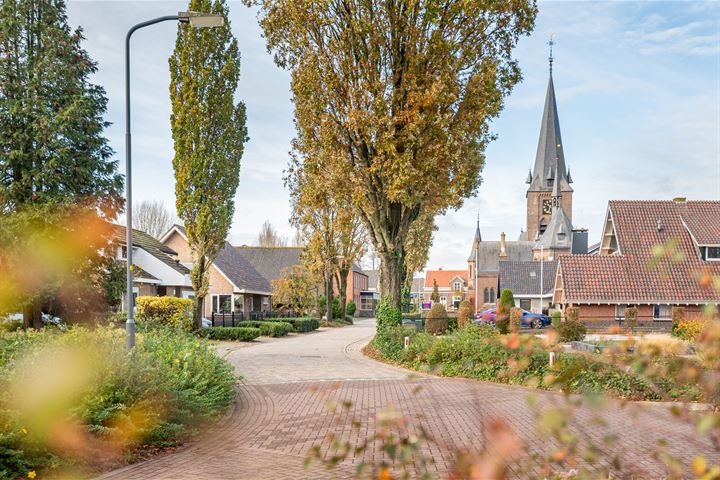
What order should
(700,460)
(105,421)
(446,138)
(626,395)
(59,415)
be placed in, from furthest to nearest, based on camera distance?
1. (446,138)
2. (626,395)
3. (105,421)
4. (59,415)
5. (700,460)

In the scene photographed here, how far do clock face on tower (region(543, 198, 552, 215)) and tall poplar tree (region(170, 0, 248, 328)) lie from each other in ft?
229

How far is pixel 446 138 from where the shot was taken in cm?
1917

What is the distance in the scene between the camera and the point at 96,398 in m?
7.40

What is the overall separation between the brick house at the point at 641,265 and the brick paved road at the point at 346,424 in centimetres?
2192

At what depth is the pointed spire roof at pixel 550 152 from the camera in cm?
8506

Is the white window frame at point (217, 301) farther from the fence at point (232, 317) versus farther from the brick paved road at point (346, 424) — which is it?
the brick paved road at point (346, 424)

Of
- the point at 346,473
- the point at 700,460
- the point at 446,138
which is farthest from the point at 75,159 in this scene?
the point at 700,460

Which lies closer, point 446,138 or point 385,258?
point 446,138

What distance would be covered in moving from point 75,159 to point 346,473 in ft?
57.5

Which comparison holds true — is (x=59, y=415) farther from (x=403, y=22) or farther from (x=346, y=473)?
(x=403, y=22)

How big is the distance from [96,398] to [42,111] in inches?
614

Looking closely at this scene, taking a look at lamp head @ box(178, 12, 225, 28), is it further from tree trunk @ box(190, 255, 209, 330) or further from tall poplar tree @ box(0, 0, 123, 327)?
tree trunk @ box(190, 255, 209, 330)

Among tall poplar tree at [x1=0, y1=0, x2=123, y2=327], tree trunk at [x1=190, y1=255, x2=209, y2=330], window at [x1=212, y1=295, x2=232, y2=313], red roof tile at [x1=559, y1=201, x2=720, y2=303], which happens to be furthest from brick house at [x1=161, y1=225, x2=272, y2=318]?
red roof tile at [x1=559, y1=201, x2=720, y2=303]

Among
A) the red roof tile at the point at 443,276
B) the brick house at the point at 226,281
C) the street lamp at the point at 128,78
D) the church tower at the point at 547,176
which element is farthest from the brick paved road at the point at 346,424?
the red roof tile at the point at 443,276
